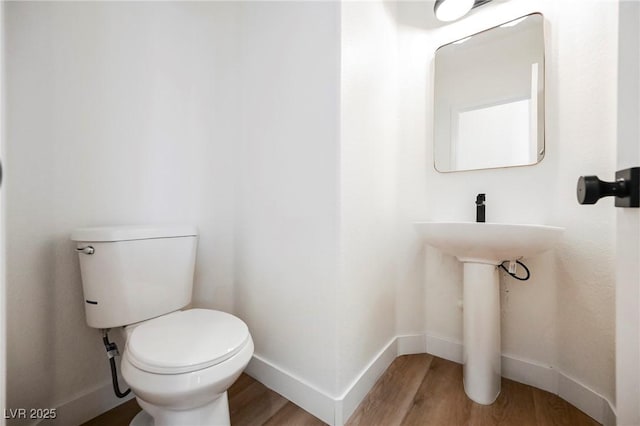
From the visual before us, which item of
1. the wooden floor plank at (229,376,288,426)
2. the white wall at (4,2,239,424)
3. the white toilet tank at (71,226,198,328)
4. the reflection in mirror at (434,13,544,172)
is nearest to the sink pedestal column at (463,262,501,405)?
the reflection in mirror at (434,13,544,172)

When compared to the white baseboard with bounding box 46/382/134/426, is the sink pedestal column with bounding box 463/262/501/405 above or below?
above

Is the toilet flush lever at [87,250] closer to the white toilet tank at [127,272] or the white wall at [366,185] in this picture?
the white toilet tank at [127,272]

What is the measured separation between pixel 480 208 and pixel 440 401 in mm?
878

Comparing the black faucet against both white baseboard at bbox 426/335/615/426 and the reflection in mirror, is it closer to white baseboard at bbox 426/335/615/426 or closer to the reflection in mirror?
the reflection in mirror

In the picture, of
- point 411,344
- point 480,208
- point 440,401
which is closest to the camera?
point 440,401

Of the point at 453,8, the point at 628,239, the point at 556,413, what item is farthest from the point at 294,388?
the point at 453,8

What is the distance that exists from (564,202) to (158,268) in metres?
1.69

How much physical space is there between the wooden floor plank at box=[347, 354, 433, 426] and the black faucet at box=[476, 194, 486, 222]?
80 cm

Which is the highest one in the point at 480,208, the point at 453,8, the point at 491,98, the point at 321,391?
the point at 453,8

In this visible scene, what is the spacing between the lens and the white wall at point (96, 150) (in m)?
0.90

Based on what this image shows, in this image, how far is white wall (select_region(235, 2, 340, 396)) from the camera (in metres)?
1.04

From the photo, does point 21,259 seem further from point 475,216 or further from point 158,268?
point 475,216

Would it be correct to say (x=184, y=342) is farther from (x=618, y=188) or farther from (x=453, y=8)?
→ (x=453, y=8)

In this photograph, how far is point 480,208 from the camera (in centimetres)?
128
